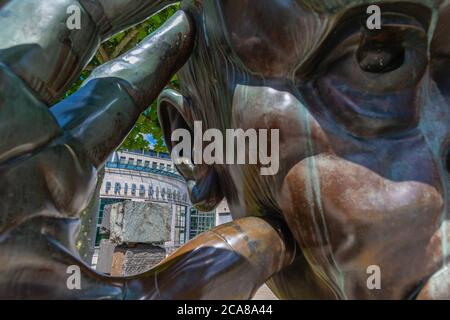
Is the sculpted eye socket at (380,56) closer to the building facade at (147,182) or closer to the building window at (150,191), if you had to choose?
the building facade at (147,182)

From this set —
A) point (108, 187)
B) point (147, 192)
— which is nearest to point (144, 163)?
point (147, 192)

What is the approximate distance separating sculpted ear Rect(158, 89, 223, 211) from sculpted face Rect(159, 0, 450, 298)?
Result: 0.24 metres

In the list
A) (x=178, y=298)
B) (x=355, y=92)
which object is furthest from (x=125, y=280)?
(x=355, y=92)

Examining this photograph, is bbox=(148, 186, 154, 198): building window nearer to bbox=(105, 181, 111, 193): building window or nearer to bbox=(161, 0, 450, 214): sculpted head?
bbox=(105, 181, 111, 193): building window

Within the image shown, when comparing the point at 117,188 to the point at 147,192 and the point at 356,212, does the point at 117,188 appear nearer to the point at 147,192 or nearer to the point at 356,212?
the point at 147,192

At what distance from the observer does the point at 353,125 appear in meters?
0.69

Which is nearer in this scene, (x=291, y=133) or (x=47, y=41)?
(x=47, y=41)

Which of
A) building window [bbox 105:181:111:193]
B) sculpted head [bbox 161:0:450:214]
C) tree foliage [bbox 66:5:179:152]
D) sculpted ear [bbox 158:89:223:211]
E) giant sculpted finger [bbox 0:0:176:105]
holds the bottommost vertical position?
building window [bbox 105:181:111:193]

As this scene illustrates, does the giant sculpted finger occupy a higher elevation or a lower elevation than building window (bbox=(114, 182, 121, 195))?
higher

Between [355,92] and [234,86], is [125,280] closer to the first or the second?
[234,86]

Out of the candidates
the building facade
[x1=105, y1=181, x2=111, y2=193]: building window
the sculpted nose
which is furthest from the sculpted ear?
[x1=105, y1=181, x2=111, y2=193]: building window

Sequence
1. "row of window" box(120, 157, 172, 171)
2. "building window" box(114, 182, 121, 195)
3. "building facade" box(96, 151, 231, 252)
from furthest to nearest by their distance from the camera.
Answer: "row of window" box(120, 157, 172, 171)
"building window" box(114, 182, 121, 195)
"building facade" box(96, 151, 231, 252)

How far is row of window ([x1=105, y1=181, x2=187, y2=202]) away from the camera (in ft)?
93.8

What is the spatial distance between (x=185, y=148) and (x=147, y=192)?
97.1ft
